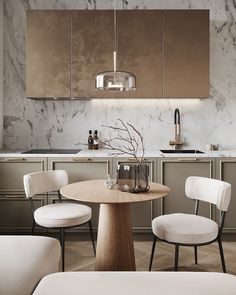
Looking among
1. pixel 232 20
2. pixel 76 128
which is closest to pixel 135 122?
pixel 76 128

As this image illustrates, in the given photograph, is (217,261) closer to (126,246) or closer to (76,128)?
(126,246)

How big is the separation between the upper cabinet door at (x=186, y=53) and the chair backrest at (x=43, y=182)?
4.66ft

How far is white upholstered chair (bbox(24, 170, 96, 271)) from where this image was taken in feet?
9.02

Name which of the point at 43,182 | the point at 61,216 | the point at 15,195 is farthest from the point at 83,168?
the point at 61,216

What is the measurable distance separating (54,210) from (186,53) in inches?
83.0

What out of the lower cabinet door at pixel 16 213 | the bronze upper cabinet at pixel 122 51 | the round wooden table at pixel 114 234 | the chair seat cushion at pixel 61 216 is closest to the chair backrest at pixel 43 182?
the chair seat cushion at pixel 61 216

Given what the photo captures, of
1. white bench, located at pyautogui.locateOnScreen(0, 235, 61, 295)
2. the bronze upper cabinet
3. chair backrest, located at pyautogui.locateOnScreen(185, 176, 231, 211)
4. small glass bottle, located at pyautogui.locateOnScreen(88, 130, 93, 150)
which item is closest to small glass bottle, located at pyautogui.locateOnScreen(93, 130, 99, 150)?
small glass bottle, located at pyautogui.locateOnScreen(88, 130, 93, 150)

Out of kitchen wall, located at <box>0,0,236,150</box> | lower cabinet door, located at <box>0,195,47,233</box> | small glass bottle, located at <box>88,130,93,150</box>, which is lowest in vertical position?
lower cabinet door, located at <box>0,195,47,233</box>

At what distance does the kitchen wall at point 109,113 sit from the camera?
161 inches

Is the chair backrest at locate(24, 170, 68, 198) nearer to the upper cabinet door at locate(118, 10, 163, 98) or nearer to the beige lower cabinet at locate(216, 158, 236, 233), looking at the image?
the upper cabinet door at locate(118, 10, 163, 98)

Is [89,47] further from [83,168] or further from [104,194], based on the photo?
[104,194]

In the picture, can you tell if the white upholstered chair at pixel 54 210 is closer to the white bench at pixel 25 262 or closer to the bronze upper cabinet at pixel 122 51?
the white bench at pixel 25 262

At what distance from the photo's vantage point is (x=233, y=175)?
3555mm

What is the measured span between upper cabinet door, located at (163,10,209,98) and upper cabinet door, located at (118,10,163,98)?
0.08 m
